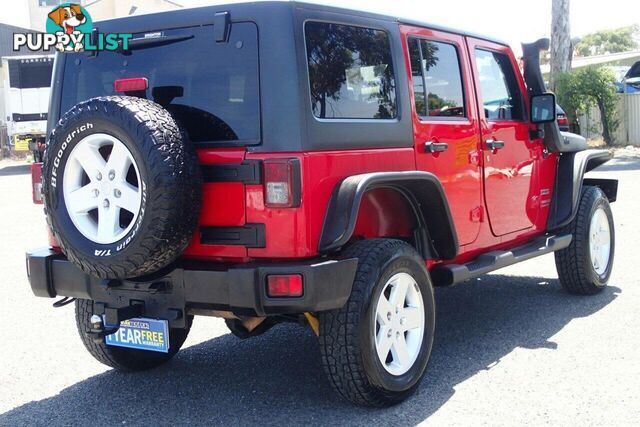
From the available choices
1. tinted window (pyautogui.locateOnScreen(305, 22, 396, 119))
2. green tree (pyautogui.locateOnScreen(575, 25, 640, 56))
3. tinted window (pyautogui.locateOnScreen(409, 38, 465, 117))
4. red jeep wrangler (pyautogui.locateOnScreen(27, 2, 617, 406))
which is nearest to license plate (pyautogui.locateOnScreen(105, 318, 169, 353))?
red jeep wrangler (pyautogui.locateOnScreen(27, 2, 617, 406))

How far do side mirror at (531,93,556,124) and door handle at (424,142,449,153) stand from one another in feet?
4.86

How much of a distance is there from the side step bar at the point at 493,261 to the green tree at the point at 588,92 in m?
15.1

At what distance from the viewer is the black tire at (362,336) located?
3.83 meters

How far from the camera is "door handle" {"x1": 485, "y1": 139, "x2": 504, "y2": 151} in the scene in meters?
5.23

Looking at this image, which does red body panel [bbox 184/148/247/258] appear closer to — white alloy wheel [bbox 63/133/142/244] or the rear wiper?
white alloy wheel [bbox 63/133/142/244]

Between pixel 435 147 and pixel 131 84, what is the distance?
175 centimetres

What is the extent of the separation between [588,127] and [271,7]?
1911 centimetres

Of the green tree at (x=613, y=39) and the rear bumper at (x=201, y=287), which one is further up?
the green tree at (x=613, y=39)

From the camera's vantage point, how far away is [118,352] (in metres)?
4.74

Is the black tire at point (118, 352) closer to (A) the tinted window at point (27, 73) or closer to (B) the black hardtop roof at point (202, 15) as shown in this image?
(B) the black hardtop roof at point (202, 15)

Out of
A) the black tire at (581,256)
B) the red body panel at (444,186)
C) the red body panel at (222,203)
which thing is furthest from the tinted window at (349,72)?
the black tire at (581,256)

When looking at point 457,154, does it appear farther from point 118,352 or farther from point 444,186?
point 118,352

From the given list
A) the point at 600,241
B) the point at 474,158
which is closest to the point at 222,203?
the point at 474,158

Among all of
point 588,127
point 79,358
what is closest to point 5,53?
point 588,127
